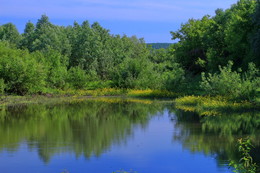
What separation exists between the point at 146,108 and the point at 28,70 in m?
14.3

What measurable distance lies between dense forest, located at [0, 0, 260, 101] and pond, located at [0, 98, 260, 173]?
5.70 meters

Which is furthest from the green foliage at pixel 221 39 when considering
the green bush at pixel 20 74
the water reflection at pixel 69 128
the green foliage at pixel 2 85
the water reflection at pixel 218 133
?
the green foliage at pixel 2 85

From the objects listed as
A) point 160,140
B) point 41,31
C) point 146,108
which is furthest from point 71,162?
point 41,31

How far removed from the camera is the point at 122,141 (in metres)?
15.8

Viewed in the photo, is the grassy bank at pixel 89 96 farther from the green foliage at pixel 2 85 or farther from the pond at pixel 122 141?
the pond at pixel 122 141

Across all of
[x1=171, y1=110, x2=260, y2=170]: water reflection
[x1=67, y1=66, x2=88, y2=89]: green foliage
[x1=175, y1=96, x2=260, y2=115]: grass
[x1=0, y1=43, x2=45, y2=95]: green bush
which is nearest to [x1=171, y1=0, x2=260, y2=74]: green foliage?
[x1=175, y1=96, x2=260, y2=115]: grass

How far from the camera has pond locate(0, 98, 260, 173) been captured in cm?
1189

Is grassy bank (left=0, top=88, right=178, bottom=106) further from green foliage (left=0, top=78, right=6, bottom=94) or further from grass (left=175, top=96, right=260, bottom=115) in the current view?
grass (left=175, top=96, right=260, bottom=115)

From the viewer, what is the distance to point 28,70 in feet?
124

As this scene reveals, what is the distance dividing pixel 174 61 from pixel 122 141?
34.4 m

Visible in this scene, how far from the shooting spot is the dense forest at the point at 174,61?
2758cm

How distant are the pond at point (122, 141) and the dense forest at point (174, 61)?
5.70 meters

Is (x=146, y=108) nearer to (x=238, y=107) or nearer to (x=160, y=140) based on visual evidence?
(x=238, y=107)

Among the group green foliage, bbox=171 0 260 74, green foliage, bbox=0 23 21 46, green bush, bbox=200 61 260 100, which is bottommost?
green bush, bbox=200 61 260 100
